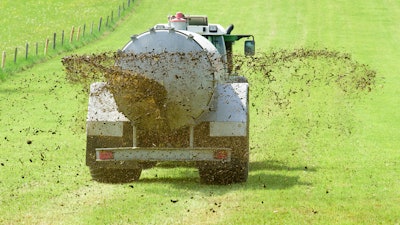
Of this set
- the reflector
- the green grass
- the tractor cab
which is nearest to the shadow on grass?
the reflector

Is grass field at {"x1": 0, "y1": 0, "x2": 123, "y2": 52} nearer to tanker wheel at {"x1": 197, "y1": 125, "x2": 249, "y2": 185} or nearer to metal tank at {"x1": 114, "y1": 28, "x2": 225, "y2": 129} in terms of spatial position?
tanker wheel at {"x1": 197, "y1": 125, "x2": 249, "y2": 185}

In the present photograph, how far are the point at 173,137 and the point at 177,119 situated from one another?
1.62ft

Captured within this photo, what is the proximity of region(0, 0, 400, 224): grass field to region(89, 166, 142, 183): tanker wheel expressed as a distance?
0.69 feet

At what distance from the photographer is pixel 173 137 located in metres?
15.5

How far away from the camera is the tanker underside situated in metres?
15.3

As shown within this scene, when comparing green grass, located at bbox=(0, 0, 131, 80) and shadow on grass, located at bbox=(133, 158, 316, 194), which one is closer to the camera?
shadow on grass, located at bbox=(133, 158, 316, 194)

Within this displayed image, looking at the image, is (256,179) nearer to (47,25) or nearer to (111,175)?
(111,175)

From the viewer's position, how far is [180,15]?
17922 mm

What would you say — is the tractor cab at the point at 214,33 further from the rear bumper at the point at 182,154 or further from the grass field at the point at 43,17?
the grass field at the point at 43,17

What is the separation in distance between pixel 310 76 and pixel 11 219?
79.8 ft

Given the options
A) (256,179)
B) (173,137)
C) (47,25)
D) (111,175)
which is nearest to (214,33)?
(256,179)

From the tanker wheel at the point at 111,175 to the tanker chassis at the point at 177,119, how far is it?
0.02m

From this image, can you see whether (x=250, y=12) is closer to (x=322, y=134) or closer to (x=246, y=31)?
(x=246, y=31)

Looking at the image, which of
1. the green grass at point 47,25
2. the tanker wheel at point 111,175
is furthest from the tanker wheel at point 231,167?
the green grass at point 47,25
